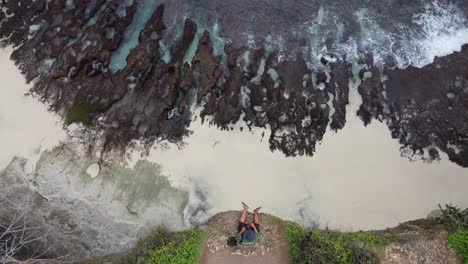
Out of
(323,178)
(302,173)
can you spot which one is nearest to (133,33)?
(302,173)

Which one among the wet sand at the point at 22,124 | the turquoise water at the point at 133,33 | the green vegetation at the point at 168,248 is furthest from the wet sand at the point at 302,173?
the turquoise water at the point at 133,33

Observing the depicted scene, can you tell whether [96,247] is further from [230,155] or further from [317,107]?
[317,107]

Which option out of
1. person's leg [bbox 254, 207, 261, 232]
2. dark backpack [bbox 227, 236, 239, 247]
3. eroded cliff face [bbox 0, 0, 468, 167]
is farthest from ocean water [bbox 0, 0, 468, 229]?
dark backpack [bbox 227, 236, 239, 247]

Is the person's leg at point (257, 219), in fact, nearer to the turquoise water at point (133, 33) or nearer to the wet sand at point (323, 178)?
the wet sand at point (323, 178)

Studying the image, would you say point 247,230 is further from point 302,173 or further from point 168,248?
point 302,173

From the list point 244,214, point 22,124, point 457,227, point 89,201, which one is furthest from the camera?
point 22,124

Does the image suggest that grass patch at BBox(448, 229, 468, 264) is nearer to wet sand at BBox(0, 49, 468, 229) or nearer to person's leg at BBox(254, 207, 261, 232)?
wet sand at BBox(0, 49, 468, 229)
